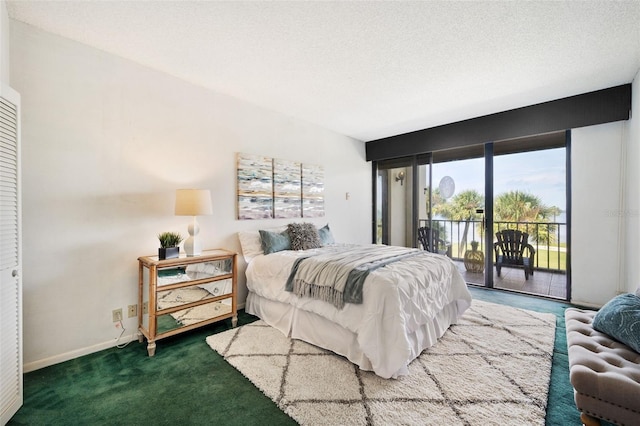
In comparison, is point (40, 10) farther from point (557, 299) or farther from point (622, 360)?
point (557, 299)

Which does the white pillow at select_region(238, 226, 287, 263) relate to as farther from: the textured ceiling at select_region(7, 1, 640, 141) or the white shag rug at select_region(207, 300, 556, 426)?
the textured ceiling at select_region(7, 1, 640, 141)

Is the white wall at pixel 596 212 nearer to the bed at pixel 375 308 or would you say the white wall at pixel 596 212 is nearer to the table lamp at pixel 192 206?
the bed at pixel 375 308

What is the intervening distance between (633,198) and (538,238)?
49.5 inches

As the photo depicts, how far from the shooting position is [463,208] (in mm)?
4559

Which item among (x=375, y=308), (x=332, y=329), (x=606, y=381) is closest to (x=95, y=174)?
(x=332, y=329)

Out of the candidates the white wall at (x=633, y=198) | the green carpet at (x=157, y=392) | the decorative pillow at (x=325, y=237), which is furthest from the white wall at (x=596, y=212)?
the decorative pillow at (x=325, y=237)

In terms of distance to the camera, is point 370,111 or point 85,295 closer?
point 85,295

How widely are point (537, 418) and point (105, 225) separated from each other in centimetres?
347

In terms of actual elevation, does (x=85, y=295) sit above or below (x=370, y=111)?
below

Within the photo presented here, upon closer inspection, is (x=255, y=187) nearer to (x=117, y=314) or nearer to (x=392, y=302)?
(x=117, y=314)

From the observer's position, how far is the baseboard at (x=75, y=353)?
2043 millimetres

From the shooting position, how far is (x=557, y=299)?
3.60 metres

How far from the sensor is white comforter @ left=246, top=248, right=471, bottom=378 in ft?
6.26

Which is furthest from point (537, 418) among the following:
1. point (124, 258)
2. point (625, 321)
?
point (124, 258)
